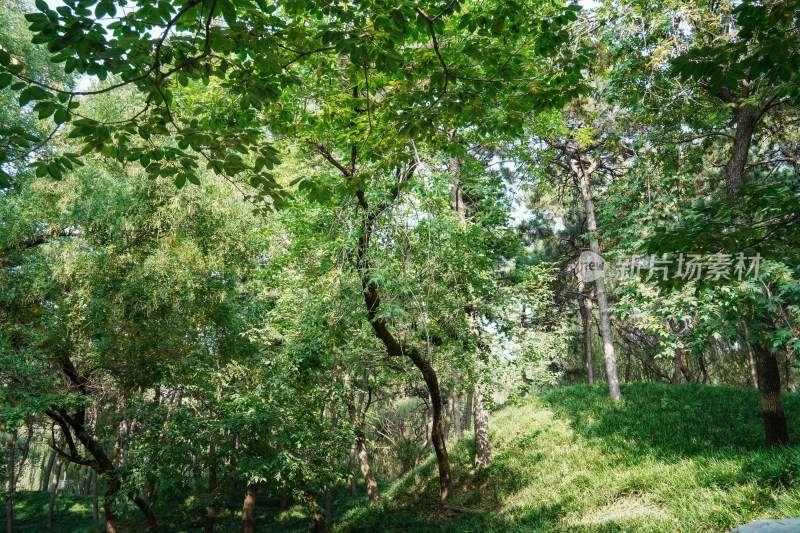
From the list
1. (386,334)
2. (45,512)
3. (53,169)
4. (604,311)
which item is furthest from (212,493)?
(45,512)

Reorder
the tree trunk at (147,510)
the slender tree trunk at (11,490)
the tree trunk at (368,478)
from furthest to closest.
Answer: the slender tree trunk at (11,490) → the tree trunk at (368,478) → the tree trunk at (147,510)

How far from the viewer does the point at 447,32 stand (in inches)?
218

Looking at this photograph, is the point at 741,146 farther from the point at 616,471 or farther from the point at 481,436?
the point at 481,436

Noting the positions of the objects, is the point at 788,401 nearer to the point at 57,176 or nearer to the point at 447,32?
the point at 447,32

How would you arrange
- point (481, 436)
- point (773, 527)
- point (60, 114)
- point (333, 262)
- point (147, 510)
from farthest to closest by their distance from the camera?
point (147, 510), point (481, 436), point (333, 262), point (773, 527), point (60, 114)

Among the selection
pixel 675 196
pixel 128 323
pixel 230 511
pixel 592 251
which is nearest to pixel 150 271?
pixel 128 323

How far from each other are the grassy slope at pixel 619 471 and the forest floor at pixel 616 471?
21 mm

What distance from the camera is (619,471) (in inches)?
319

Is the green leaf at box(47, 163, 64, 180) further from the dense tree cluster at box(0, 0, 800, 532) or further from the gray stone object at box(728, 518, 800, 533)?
the gray stone object at box(728, 518, 800, 533)

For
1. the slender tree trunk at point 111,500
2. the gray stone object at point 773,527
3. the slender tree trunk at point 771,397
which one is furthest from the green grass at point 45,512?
the slender tree trunk at point 771,397

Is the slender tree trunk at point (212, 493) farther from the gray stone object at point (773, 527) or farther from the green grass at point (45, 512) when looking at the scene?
the green grass at point (45, 512)

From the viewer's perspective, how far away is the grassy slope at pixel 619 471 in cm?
580

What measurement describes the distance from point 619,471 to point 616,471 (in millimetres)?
51

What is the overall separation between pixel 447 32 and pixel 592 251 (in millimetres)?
10429
